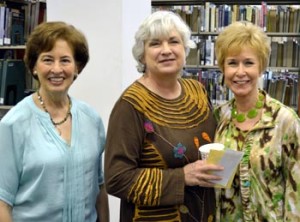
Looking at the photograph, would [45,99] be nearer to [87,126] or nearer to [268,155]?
[87,126]

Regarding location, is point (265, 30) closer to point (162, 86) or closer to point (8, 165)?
point (162, 86)

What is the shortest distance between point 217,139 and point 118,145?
46 cm

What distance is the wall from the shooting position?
2.58 meters

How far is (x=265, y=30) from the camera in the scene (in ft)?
17.1

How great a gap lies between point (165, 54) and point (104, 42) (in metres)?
1.01

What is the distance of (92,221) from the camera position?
1818 millimetres

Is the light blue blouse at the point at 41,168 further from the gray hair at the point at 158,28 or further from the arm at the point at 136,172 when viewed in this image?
the gray hair at the point at 158,28

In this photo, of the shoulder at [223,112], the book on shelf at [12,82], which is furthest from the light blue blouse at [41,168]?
the book on shelf at [12,82]

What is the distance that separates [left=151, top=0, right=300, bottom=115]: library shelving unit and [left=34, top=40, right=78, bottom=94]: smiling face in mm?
3699

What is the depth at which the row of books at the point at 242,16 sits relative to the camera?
5.16 metres

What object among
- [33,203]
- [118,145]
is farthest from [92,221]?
[118,145]

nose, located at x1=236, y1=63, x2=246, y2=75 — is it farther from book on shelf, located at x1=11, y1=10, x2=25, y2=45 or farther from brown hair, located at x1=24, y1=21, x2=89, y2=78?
book on shelf, located at x1=11, y1=10, x2=25, y2=45

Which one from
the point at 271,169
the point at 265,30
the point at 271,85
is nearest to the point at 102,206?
the point at 271,169

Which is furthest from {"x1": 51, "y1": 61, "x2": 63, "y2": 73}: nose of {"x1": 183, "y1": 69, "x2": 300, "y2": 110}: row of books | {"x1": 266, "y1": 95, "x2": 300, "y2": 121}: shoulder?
{"x1": 183, "y1": 69, "x2": 300, "y2": 110}: row of books
